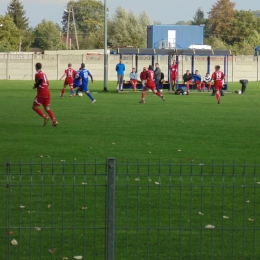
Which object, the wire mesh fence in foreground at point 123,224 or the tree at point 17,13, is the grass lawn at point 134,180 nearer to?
the wire mesh fence in foreground at point 123,224

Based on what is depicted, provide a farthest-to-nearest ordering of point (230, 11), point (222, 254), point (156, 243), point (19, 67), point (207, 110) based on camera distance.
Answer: point (230, 11) → point (19, 67) → point (207, 110) → point (156, 243) → point (222, 254)

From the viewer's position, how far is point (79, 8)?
159125 millimetres

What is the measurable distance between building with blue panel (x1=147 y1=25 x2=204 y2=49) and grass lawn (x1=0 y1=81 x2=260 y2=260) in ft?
162

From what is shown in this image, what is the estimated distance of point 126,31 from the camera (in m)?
112

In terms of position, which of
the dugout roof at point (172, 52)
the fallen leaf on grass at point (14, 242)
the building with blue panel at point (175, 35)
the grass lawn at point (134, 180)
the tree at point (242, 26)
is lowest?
the fallen leaf on grass at point (14, 242)

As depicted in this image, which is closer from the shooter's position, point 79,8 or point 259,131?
point 259,131

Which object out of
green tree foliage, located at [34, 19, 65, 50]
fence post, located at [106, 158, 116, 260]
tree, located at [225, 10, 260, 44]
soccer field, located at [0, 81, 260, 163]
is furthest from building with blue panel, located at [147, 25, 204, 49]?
fence post, located at [106, 158, 116, 260]

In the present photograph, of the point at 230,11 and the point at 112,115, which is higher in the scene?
the point at 230,11

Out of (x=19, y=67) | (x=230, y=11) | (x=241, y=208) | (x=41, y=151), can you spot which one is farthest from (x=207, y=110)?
(x=230, y=11)

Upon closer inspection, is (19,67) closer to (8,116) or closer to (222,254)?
(8,116)

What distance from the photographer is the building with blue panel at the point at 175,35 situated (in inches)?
3214

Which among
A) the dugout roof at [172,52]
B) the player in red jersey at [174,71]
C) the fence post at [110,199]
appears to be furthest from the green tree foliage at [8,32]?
the fence post at [110,199]

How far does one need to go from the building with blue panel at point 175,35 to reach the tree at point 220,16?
180ft

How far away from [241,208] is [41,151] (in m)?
6.58
